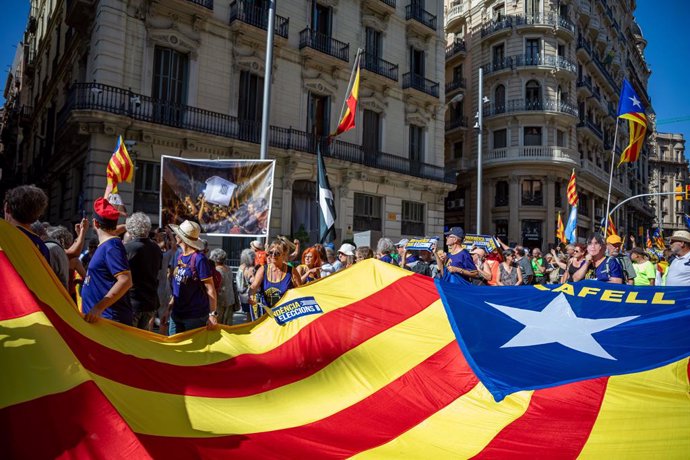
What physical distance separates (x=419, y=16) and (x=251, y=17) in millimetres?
10801

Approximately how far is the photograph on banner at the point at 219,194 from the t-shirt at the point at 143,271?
195 centimetres

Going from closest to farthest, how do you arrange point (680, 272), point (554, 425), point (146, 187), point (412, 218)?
point (554, 425) < point (680, 272) < point (146, 187) < point (412, 218)

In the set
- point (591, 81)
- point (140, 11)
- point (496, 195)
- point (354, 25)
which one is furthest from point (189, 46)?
point (591, 81)

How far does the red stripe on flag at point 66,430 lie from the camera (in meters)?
1.96

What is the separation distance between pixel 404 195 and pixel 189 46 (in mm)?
12482

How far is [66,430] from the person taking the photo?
2064mm

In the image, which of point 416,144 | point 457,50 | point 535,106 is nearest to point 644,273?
point 416,144

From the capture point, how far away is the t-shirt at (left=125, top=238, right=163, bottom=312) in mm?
4656

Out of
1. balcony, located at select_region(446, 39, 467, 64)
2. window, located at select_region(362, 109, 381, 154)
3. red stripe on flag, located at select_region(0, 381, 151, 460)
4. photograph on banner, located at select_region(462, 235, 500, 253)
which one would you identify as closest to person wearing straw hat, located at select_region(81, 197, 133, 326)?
red stripe on flag, located at select_region(0, 381, 151, 460)

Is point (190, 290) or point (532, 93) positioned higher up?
point (532, 93)

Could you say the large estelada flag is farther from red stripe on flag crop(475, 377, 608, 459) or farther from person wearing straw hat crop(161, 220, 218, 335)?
person wearing straw hat crop(161, 220, 218, 335)

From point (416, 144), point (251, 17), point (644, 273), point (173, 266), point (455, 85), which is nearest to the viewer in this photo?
point (173, 266)

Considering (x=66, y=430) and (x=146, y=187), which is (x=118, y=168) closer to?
(x=146, y=187)

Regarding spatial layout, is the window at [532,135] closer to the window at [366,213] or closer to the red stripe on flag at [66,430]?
the window at [366,213]
